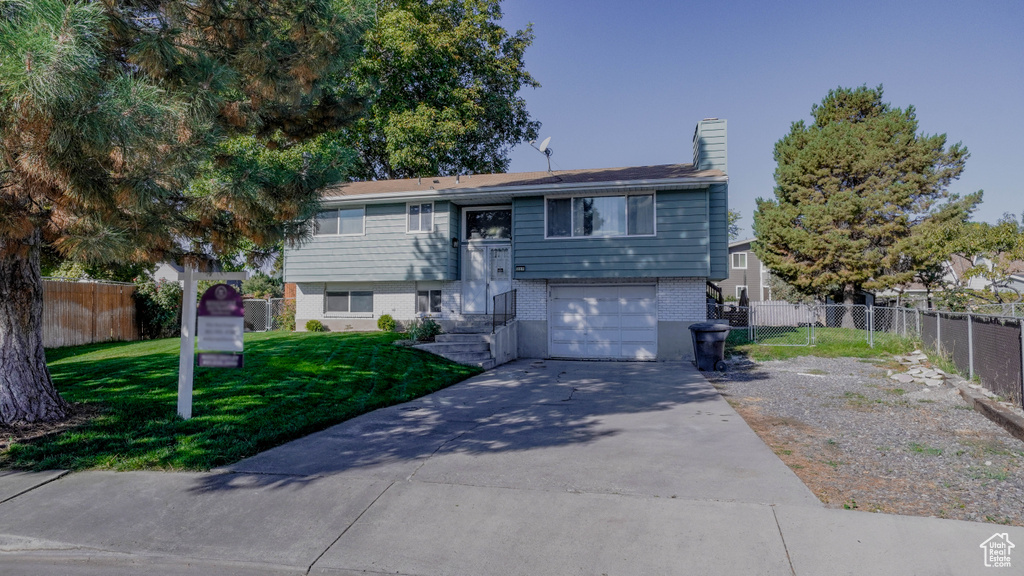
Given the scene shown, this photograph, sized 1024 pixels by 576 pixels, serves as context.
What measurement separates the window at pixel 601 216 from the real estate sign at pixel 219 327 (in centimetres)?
1065

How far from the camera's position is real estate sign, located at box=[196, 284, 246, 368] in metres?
5.65

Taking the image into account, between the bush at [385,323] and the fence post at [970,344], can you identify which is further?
the bush at [385,323]

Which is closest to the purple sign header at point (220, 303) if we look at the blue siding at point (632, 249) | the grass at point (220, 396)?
the grass at point (220, 396)

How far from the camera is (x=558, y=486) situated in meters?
4.86

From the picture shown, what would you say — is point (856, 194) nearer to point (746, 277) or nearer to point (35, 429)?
point (746, 277)

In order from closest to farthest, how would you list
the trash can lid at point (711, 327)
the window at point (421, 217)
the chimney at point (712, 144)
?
the trash can lid at point (711, 327) → the chimney at point (712, 144) → the window at point (421, 217)

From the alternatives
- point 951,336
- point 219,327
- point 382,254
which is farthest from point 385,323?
point 951,336

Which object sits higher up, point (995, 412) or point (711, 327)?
point (711, 327)

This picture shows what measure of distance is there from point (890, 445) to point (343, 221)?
14614 mm

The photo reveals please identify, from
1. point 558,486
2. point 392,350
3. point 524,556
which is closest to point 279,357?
point 392,350

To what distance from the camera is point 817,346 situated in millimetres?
16359

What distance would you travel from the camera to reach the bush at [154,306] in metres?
17.5

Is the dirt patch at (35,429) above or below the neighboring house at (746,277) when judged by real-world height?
below

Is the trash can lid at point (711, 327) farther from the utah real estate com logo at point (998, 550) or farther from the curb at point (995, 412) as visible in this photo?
the utah real estate com logo at point (998, 550)
